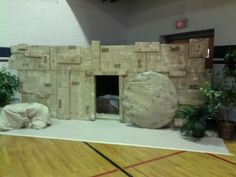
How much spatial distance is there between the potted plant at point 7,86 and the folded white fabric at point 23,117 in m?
0.56

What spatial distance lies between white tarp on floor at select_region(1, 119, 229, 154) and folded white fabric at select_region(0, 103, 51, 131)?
0.15 metres

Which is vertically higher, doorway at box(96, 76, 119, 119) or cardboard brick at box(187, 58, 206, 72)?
cardboard brick at box(187, 58, 206, 72)

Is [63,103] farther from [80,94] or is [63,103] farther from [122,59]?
[122,59]

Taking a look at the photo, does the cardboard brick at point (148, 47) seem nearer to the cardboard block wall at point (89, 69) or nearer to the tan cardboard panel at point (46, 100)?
the cardboard block wall at point (89, 69)

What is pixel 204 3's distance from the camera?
183 inches

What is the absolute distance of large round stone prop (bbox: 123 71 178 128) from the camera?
4133mm

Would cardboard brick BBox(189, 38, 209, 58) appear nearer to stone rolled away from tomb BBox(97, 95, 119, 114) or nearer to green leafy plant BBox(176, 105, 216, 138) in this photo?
green leafy plant BBox(176, 105, 216, 138)

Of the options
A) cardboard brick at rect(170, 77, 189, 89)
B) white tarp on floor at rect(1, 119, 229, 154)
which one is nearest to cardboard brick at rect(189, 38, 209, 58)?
cardboard brick at rect(170, 77, 189, 89)

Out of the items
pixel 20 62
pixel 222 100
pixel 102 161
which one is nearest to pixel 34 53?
pixel 20 62

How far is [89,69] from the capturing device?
4645mm

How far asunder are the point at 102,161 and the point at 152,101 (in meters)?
1.63

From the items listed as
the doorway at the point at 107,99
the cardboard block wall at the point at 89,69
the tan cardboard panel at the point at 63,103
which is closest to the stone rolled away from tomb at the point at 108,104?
the doorway at the point at 107,99

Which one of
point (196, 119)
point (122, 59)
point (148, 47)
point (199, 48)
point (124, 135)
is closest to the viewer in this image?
point (196, 119)

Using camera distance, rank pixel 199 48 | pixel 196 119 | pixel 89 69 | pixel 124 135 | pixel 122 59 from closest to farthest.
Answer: pixel 196 119
pixel 124 135
pixel 199 48
pixel 122 59
pixel 89 69
